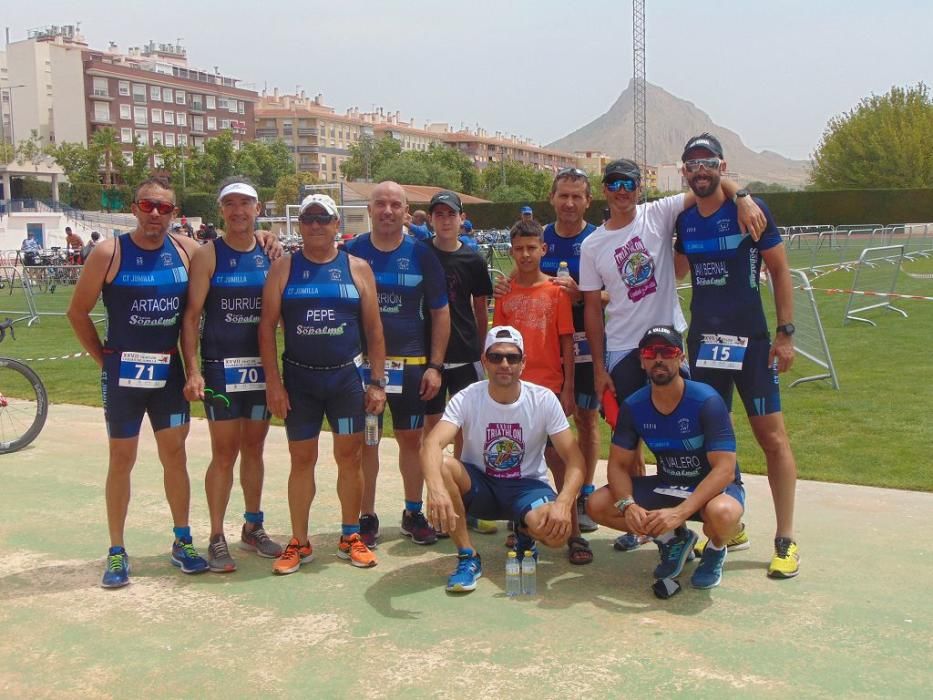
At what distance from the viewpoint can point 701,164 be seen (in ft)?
15.1

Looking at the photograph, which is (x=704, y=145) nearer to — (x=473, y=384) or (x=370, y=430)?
(x=473, y=384)

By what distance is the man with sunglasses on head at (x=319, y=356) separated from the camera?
15.3ft

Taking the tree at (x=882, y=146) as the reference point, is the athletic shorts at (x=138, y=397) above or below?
below

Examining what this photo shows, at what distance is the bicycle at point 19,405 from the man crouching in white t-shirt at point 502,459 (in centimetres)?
442

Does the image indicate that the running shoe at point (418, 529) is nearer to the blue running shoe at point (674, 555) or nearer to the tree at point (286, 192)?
the blue running shoe at point (674, 555)

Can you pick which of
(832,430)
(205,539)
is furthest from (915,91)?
(205,539)

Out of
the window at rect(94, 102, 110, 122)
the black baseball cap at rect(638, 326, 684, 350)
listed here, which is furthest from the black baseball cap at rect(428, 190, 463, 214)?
the window at rect(94, 102, 110, 122)

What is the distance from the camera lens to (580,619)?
4.11m

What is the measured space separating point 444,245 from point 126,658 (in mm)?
2711

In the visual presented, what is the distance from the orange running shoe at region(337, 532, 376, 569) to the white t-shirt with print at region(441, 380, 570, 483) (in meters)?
0.74

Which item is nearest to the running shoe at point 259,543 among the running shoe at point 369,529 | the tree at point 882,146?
the running shoe at point 369,529

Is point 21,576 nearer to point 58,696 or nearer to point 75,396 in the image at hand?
point 58,696

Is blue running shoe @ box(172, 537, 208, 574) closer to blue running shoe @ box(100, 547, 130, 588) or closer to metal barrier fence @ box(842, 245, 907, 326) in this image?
blue running shoe @ box(100, 547, 130, 588)

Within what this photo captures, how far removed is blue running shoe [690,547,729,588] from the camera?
176 inches
